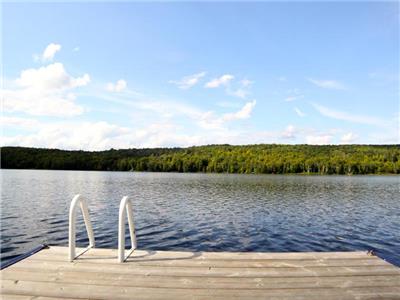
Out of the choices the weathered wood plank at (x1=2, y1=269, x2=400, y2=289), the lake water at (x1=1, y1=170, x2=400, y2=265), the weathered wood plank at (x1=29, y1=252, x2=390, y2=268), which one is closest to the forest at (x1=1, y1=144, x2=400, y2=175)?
the lake water at (x1=1, y1=170, x2=400, y2=265)

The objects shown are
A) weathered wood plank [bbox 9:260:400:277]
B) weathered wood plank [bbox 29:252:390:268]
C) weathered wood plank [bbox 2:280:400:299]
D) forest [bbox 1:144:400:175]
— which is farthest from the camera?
forest [bbox 1:144:400:175]

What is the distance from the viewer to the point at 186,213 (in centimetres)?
2364

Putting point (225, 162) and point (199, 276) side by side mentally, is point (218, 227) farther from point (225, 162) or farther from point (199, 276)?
point (225, 162)

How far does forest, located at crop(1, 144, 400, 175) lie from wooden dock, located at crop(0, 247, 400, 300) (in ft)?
412

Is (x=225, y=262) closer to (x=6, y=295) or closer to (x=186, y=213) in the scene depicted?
(x=6, y=295)

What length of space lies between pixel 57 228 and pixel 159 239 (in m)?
6.00

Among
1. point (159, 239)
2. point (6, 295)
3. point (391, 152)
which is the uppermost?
point (391, 152)

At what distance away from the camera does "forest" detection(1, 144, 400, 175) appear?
439ft

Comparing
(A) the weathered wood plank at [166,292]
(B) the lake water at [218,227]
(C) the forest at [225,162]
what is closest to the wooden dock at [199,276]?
(A) the weathered wood plank at [166,292]

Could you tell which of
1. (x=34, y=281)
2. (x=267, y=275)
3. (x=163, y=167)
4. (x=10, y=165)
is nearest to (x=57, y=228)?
(x=34, y=281)

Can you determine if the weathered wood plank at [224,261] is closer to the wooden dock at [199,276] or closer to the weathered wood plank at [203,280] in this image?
the wooden dock at [199,276]

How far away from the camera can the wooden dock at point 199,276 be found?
17.7 ft

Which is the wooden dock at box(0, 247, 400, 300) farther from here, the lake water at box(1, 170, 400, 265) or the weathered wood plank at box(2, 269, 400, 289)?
the lake water at box(1, 170, 400, 265)

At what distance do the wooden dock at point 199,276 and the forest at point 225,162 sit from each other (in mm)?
125510
